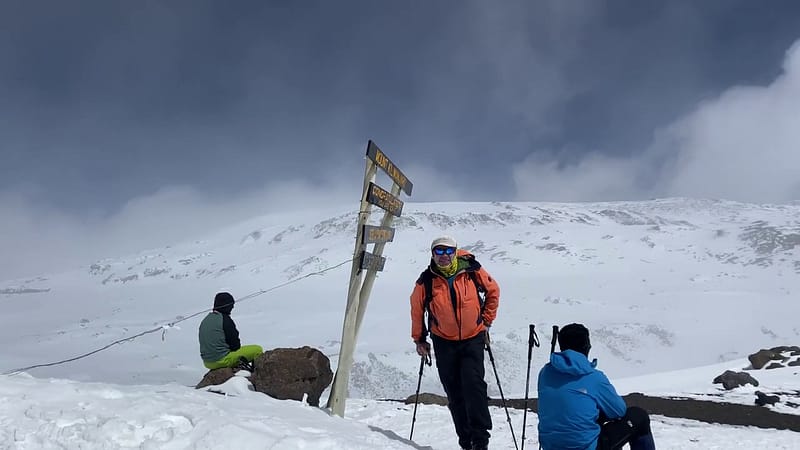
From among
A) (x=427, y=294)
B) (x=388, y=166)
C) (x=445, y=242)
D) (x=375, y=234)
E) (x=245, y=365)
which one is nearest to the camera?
(x=445, y=242)

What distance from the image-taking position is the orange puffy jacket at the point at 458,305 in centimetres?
449

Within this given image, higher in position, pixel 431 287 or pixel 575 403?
pixel 431 287

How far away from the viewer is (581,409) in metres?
3.02

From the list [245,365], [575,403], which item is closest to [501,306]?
[245,365]

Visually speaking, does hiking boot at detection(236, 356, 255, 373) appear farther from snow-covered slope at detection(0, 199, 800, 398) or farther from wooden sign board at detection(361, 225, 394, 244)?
snow-covered slope at detection(0, 199, 800, 398)

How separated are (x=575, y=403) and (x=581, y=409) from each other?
48mm

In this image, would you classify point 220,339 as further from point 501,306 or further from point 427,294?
point 501,306

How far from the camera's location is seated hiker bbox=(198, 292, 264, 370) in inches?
257

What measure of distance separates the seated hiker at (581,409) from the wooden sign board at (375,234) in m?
2.84

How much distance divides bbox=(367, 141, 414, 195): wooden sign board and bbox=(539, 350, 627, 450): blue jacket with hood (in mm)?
3269

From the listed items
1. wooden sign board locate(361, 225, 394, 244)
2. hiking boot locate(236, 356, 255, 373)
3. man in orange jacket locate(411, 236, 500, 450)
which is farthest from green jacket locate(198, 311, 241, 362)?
man in orange jacket locate(411, 236, 500, 450)

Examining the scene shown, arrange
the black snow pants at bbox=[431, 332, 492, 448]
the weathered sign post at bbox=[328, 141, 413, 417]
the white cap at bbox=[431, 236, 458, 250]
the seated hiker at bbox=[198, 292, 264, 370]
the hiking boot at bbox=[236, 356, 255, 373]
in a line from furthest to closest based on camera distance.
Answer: the hiking boot at bbox=[236, 356, 255, 373], the seated hiker at bbox=[198, 292, 264, 370], the weathered sign post at bbox=[328, 141, 413, 417], the white cap at bbox=[431, 236, 458, 250], the black snow pants at bbox=[431, 332, 492, 448]

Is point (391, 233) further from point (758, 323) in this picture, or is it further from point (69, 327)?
point (69, 327)

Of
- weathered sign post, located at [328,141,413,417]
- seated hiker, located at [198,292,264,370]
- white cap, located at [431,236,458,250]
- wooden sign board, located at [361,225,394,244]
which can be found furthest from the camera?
seated hiker, located at [198,292,264,370]
